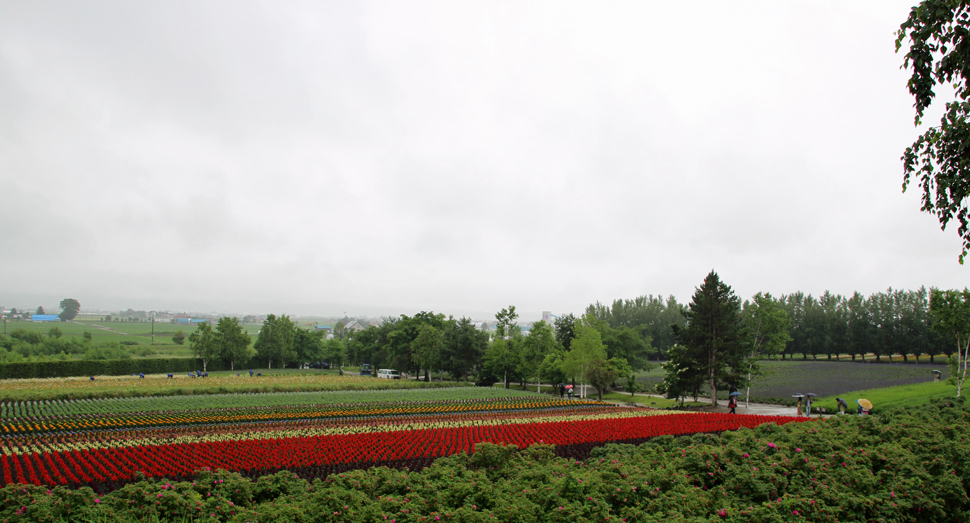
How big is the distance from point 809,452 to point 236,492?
9.90 meters

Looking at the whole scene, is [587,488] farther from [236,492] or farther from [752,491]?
[236,492]

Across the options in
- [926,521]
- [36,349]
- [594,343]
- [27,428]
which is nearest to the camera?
[926,521]

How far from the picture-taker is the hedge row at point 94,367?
170ft

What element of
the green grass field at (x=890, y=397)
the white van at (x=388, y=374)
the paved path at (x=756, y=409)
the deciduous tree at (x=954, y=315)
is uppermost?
the deciduous tree at (x=954, y=315)

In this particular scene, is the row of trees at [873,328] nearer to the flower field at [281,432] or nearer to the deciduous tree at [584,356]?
→ the deciduous tree at [584,356]

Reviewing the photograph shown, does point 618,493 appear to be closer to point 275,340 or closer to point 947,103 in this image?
point 947,103

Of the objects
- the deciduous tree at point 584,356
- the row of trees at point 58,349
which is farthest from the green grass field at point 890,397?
the row of trees at point 58,349

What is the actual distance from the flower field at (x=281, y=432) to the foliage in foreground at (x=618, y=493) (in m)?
2.55

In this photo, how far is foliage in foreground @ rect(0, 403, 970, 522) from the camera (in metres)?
6.44

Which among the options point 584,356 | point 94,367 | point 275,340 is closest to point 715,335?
point 584,356

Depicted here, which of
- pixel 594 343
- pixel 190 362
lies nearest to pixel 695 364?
pixel 594 343

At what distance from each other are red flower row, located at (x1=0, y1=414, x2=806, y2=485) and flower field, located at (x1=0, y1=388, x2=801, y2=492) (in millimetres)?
42

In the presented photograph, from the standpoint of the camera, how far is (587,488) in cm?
716

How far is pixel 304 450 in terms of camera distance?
52.9ft
